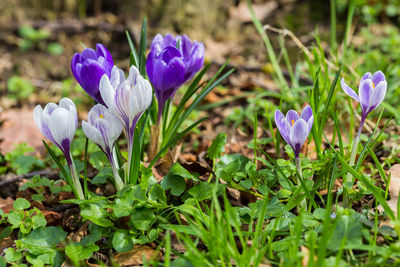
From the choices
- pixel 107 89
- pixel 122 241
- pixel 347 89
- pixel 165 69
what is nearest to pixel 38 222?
pixel 122 241

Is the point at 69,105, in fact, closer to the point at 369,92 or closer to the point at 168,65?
the point at 168,65

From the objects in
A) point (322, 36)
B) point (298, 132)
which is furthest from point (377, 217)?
point (322, 36)

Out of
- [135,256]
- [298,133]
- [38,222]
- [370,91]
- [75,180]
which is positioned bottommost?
[135,256]

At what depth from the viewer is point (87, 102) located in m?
3.22

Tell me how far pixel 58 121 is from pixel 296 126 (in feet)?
2.65

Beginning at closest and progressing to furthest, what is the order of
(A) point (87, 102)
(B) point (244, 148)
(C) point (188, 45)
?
(C) point (188, 45)
(B) point (244, 148)
(A) point (87, 102)

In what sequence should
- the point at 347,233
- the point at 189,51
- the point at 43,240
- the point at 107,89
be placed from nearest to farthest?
the point at 347,233, the point at 107,89, the point at 43,240, the point at 189,51

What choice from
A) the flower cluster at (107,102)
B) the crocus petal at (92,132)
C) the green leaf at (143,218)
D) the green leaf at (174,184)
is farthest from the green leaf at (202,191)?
the crocus petal at (92,132)

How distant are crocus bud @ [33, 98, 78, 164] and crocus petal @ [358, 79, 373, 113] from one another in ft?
3.33

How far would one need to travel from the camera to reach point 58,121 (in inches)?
51.5

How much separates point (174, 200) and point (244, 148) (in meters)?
0.65

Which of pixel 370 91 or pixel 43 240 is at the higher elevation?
pixel 370 91

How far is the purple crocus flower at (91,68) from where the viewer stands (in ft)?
4.59

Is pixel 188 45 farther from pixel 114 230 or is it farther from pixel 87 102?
pixel 87 102
